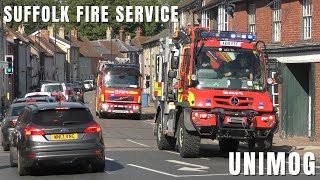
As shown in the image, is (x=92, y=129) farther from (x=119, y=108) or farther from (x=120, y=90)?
(x=119, y=108)

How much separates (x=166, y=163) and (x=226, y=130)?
1.87m

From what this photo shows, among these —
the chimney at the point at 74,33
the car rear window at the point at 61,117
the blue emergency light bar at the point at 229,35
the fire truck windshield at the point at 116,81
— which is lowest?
the car rear window at the point at 61,117

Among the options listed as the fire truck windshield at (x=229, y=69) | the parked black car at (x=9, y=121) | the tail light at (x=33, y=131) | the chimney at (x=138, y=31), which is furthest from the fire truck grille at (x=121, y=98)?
the chimney at (x=138, y=31)

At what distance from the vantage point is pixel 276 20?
2886 cm

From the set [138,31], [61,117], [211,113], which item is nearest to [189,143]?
[211,113]

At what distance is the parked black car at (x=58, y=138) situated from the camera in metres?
14.5

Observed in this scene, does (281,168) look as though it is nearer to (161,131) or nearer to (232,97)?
(232,97)

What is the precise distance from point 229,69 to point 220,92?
0.82 metres

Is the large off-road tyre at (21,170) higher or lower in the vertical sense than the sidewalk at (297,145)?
higher

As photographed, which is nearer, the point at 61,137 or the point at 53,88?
the point at 61,137

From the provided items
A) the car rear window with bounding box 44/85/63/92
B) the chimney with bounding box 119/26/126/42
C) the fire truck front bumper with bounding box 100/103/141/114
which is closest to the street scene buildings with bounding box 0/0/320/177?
the fire truck front bumper with bounding box 100/103/141/114

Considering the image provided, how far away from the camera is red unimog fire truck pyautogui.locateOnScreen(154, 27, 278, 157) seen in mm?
17812

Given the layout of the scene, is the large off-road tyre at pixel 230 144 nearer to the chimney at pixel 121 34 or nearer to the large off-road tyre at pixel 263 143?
the large off-road tyre at pixel 263 143

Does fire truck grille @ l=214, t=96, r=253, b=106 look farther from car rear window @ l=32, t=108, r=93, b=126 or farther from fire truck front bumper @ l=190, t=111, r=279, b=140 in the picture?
car rear window @ l=32, t=108, r=93, b=126
